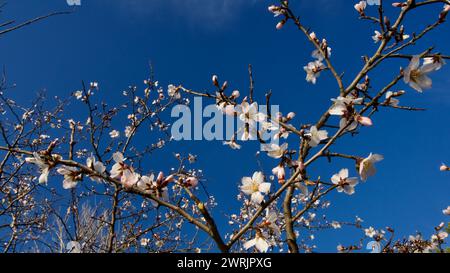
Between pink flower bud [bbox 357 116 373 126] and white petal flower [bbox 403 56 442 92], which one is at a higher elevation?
white petal flower [bbox 403 56 442 92]

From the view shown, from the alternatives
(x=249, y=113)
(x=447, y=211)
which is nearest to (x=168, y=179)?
(x=249, y=113)

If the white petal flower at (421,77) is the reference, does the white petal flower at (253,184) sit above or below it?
below

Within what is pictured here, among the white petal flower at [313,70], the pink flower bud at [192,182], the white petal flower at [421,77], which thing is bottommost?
the pink flower bud at [192,182]

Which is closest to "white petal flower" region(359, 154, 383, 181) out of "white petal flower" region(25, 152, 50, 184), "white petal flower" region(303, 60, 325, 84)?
"white petal flower" region(303, 60, 325, 84)

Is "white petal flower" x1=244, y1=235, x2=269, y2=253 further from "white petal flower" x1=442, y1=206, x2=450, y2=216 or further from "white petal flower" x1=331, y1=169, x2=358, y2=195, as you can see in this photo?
"white petal flower" x1=442, y1=206, x2=450, y2=216

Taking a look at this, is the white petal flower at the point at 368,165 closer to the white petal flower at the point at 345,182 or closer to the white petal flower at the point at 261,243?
the white petal flower at the point at 345,182

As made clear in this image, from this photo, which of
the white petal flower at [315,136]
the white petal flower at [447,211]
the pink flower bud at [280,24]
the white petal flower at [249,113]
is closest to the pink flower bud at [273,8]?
the pink flower bud at [280,24]

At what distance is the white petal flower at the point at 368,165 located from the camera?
1922 millimetres

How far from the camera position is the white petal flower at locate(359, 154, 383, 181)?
192cm

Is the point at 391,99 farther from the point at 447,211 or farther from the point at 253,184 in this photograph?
the point at 447,211
